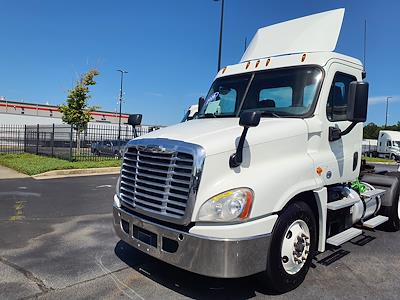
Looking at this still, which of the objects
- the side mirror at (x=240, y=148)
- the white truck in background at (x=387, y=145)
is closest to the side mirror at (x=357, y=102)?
the side mirror at (x=240, y=148)

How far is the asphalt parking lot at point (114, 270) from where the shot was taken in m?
4.03

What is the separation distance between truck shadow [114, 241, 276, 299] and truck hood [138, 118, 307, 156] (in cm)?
150

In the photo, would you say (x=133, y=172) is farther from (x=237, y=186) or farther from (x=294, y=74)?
(x=294, y=74)

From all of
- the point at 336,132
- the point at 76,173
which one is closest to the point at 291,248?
the point at 336,132

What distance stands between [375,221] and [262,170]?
3.40 meters

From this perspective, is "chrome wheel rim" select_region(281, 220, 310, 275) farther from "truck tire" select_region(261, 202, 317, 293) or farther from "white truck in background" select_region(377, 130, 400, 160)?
"white truck in background" select_region(377, 130, 400, 160)

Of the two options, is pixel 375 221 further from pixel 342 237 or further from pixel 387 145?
pixel 387 145

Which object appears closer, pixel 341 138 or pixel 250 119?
pixel 250 119

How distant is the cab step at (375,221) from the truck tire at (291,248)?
2034 millimetres

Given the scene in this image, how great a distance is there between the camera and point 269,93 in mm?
4949

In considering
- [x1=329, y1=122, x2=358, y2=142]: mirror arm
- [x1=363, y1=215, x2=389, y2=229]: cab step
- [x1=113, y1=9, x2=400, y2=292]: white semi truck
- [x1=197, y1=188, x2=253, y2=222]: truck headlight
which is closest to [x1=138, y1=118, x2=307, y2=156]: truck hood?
[x1=113, y1=9, x2=400, y2=292]: white semi truck

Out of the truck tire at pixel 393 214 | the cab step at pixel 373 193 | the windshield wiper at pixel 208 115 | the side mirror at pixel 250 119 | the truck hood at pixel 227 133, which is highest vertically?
the windshield wiper at pixel 208 115

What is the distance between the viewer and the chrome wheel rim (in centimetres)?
399

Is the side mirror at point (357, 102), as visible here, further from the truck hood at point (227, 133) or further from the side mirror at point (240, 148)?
the side mirror at point (240, 148)
